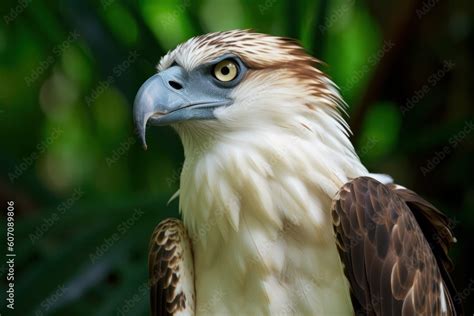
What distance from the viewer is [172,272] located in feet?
8.75

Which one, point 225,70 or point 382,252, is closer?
point 382,252

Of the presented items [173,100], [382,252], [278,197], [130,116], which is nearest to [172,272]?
[278,197]

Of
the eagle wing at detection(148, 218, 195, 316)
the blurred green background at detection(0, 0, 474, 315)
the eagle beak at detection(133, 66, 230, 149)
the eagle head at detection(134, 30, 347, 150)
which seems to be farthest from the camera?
the blurred green background at detection(0, 0, 474, 315)

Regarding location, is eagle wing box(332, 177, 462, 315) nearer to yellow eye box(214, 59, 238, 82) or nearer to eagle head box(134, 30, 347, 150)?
eagle head box(134, 30, 347, 150)

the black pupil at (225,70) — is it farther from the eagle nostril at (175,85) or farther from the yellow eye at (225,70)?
the eagle nostril at (175,85)

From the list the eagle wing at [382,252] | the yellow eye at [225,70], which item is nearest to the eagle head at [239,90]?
the yellow eye at [225,70]

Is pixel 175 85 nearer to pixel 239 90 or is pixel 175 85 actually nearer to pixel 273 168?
pixel 239 90

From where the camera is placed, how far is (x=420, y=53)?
4734mm

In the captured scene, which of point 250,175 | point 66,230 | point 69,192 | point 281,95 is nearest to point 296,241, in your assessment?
point 250,175

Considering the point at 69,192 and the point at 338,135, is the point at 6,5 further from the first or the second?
the point at 338,135

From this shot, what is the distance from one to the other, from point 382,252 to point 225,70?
739mm

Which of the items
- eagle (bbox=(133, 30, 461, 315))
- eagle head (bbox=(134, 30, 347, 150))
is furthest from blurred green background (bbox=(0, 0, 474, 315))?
eagle head (bbox=(134, 30, 347, 150))

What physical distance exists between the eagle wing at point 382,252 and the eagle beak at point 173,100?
19.5 inches

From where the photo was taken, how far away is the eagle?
2449 mm
